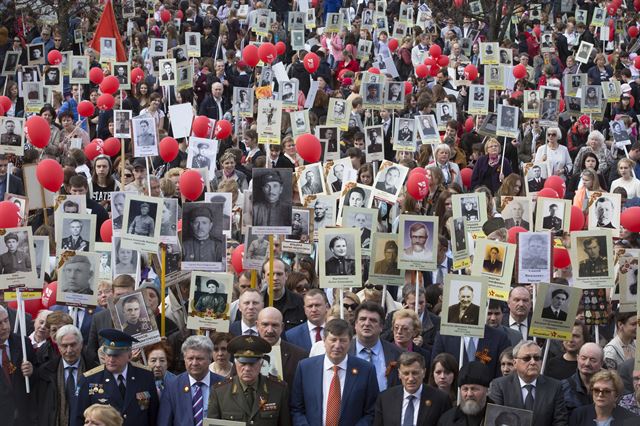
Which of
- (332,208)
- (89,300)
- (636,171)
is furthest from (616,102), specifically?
(89,300)

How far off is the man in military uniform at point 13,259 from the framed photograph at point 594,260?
14.7ft

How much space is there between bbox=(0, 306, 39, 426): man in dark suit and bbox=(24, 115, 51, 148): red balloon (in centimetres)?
748

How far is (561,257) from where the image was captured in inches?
567

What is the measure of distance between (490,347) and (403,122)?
823 centimetres

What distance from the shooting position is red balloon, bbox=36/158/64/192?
16.6 m

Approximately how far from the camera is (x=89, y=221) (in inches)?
529

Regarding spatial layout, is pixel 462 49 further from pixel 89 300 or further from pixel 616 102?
pixel 89 300

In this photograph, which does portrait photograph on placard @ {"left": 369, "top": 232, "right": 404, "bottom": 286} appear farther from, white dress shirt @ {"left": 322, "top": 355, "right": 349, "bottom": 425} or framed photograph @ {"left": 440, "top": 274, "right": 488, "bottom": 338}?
white dress shirt @ {"left": 322, "top": 355, "right": 349, "bottom": 425}

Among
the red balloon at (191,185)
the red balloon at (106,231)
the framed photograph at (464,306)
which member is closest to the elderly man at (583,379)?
the framed photograph at (464,306)

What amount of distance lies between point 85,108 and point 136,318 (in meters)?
11.4

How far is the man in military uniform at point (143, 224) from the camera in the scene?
12992 millimetres

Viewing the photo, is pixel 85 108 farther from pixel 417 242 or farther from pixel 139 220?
pixel 417 242

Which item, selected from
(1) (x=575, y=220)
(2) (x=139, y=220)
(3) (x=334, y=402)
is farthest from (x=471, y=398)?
(1) (x=575, y=220)

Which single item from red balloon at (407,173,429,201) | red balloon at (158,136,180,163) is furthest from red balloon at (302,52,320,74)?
red balloon at (407,173,429,201)
